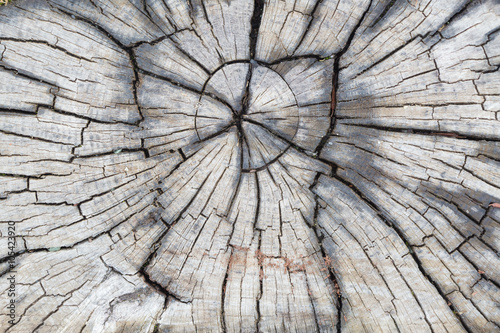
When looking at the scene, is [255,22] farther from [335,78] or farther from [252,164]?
[252,164]

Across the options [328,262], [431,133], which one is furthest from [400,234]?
[431,133]

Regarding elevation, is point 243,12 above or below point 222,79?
above

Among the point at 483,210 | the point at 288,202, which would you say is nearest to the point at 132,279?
the point at 288,202

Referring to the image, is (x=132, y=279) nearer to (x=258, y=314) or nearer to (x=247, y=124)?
(x=258, y=314)

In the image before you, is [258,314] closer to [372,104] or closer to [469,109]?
[372,104]

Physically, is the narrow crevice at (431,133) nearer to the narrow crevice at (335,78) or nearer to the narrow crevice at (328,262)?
the narrow crevice at (335,78)

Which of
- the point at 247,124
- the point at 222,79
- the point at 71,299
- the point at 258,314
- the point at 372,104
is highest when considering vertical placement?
the point at 222,79

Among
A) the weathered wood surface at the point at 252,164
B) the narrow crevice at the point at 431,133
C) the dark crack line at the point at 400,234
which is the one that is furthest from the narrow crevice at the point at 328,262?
the narrow crevice at the point at 431,133
